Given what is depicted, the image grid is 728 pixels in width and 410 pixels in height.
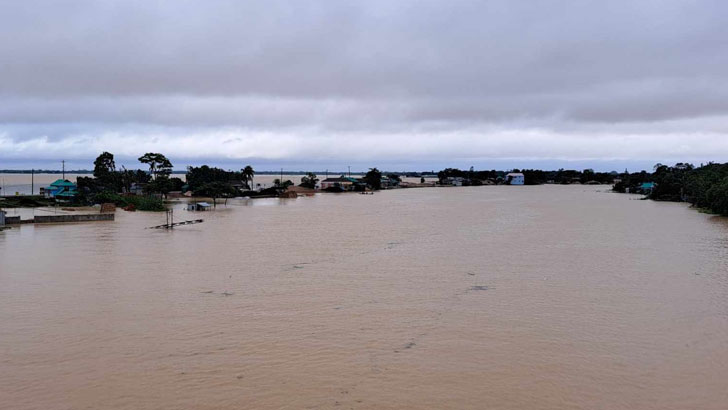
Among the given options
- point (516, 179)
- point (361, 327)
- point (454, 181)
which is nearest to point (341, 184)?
point (454, 181)

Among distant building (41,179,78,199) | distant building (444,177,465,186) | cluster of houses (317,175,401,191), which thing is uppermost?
distant building (444,177,465,186)

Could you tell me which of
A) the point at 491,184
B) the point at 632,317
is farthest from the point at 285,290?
the point at 491,184

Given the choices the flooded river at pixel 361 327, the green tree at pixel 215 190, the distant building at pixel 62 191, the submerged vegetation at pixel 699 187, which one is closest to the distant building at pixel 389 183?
the submerged vegetation at pixel 699 187

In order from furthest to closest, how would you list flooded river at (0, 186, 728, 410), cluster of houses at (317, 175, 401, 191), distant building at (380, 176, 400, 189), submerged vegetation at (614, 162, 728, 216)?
distant building at (380, 176, 400, 189)
cluster of houses at (317, 175, 401, 191)
submerged vegetation at (614, 162, 728, 216)
flooded river at (0, 186, 728, 410)

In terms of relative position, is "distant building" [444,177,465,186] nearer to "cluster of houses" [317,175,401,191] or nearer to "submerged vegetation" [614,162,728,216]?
"cluster of houses" [317,175,401,191]

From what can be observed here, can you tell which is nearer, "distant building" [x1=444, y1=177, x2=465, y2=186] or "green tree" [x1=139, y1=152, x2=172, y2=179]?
"green tree" [x1=139, y1=152, x2=172, y2=179]

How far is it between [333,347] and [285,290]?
4.47m

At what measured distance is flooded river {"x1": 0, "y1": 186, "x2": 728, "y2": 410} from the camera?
7.63m

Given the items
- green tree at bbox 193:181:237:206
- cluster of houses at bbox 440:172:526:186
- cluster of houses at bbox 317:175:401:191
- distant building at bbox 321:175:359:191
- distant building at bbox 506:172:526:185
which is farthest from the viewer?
distant building at bbox 506:172:526:185

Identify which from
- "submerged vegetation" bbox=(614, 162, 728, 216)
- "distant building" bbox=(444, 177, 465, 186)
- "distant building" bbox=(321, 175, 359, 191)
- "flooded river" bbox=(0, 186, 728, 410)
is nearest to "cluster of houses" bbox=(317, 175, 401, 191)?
"distant building" bbox=(321, 175, 359, 191)

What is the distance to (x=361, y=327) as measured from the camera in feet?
34.4

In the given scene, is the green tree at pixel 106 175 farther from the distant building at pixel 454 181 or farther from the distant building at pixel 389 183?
the distant building at pixel 454 181

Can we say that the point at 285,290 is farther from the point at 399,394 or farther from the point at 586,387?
the point at 586,387

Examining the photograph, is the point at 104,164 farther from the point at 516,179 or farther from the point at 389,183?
the point at 516,179
